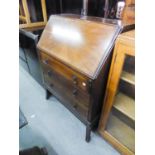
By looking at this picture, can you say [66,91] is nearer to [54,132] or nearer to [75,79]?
[75,79]

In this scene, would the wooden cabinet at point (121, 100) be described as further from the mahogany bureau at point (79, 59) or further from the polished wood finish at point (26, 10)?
the polished wood finish at point (26, 10)

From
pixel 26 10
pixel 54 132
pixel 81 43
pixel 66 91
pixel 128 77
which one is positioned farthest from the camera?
pixel 26 10

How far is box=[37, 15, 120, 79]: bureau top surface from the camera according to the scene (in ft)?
3.55

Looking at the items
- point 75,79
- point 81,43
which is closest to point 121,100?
point 75,79

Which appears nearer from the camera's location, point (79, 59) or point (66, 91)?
point (79, 59)

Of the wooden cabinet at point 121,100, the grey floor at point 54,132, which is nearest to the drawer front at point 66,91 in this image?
the wooden cabinet at point 121,100

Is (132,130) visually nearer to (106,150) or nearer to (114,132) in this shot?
(114,132)

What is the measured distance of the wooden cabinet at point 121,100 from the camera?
3.24 ft

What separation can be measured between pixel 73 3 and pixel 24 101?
158 cm

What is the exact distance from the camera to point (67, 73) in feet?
4.35

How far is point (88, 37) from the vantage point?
120cm

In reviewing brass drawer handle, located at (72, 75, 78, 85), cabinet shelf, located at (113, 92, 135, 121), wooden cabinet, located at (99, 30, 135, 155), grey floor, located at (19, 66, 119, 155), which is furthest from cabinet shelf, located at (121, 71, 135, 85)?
grey floor, located at (19, 66, 119, 155)

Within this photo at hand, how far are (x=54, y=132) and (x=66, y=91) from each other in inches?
20.9
